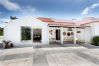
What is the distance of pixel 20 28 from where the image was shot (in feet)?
59.9

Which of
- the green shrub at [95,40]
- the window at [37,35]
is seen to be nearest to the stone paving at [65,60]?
the window at [37,35]

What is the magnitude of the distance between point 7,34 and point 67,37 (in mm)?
11441

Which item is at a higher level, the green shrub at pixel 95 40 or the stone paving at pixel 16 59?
the green shrub at pixel 95 40

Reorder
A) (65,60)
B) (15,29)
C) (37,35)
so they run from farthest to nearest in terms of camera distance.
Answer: (37,35) < (15,29) < (65,60)

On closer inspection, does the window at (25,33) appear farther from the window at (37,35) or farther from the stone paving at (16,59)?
the stone paving at (16,59)

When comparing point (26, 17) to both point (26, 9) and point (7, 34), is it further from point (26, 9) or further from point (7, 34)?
point (26, 9)

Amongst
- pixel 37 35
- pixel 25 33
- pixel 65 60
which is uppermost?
pixel 25 33

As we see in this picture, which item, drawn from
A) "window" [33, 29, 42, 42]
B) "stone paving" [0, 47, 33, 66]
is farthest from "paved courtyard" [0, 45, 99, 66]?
"window" [33, 29, 42, 42]

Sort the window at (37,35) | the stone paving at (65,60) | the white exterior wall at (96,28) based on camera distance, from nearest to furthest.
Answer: the stone paving at (65,60), the window at (37,35), the white exterior wall at (96,28)

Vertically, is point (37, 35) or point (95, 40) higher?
point (37, 35)

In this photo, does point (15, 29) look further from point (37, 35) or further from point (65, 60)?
point (65, 60)

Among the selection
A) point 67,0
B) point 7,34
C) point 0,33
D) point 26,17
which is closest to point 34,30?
point 26,17

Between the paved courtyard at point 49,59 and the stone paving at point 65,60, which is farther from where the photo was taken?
the paved courtyard at point 49,59

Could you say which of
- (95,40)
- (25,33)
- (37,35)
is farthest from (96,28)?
(25,33)
